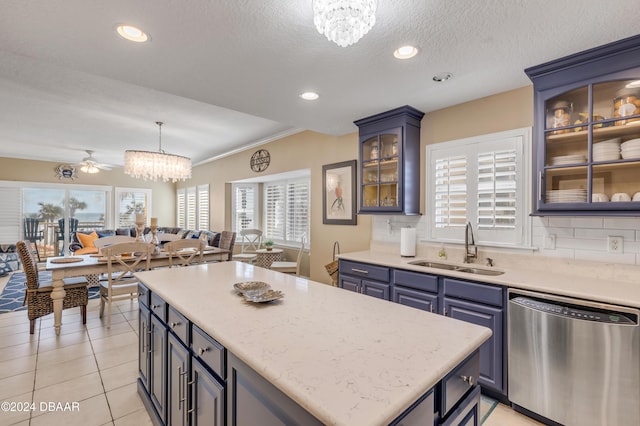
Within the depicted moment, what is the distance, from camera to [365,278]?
10.1ft

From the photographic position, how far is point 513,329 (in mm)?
2076

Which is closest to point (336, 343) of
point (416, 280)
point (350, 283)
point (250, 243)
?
point (416, 280)

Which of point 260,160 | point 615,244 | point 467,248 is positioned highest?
point 260,160

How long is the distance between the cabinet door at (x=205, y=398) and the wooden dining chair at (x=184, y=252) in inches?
111

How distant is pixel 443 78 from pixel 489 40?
541mm

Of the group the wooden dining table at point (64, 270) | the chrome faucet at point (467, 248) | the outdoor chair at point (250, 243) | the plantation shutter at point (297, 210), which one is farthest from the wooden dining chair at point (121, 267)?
the chrome faucet at point (467, 248)

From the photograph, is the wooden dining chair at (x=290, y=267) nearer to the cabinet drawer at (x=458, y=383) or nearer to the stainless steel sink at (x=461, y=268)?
the stainless steel sink at (x=461, y=268)

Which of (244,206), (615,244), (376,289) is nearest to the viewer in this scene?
(615,244)

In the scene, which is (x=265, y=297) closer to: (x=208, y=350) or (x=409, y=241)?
(x=208, y=350)

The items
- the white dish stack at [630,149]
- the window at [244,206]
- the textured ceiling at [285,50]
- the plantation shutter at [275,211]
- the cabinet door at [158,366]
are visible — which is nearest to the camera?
the textured ceiling at [285,50]

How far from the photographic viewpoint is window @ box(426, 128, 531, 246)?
8.51ft

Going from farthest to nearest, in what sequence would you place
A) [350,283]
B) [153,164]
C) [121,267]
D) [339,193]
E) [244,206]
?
[244,206] → [153,164] → [339,193] → [121,267] → [350,283]

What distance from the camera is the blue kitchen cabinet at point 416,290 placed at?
2.52 meters

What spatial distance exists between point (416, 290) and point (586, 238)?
4.32 feet
